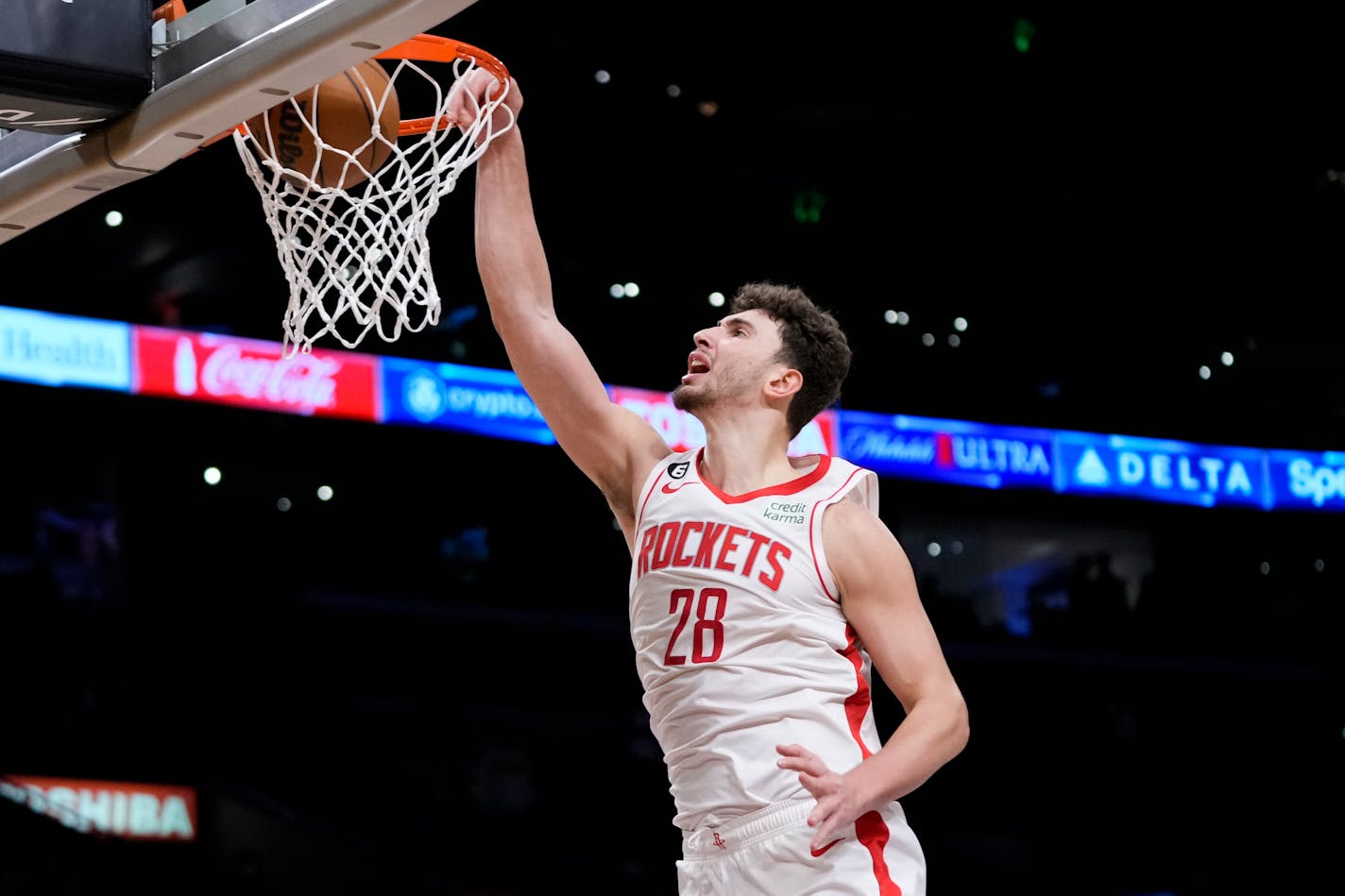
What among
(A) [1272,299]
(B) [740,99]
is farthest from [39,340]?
(A) [1272,299]

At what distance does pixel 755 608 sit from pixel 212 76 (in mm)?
1249

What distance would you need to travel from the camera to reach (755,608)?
284 cm

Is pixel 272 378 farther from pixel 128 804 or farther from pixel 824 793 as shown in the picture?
pixel 824 793

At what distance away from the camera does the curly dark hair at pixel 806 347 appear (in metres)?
3.18

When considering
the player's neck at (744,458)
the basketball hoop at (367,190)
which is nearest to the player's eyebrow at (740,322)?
the player's neck at (744,458)

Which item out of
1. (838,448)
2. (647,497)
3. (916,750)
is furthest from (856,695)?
(838,448)

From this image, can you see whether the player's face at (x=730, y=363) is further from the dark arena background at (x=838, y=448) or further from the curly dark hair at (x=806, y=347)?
the dark arena background at (x=838, y=448)

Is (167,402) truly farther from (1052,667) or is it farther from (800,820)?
(800,820)

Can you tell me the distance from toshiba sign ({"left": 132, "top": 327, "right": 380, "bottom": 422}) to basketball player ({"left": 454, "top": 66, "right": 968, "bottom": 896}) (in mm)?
8003

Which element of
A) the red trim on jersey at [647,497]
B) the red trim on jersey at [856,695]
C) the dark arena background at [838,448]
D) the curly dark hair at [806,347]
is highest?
the dark arena background at [838,448]

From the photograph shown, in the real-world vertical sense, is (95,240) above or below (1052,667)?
above

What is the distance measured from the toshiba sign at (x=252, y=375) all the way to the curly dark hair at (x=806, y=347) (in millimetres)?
7962

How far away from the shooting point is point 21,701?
986 centimetres

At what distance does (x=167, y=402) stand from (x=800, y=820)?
9.13m
